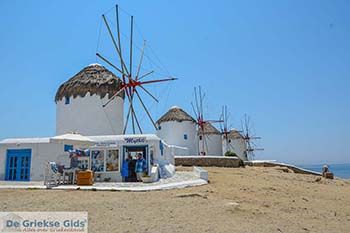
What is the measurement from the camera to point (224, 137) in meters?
42.8

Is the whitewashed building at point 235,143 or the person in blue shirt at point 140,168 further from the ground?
the whitewashed building at point 235,143

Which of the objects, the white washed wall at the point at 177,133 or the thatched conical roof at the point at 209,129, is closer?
the white washed wall at the point at 177,133

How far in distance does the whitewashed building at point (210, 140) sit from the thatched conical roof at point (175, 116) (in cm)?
434

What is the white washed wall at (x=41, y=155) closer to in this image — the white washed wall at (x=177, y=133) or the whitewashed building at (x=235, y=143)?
the white washed wall at (x=177, y=133)

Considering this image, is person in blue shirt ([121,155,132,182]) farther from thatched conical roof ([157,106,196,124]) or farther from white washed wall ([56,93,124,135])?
thatched conical roof ([157,106,196,124])

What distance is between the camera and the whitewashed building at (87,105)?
2428 centimetres

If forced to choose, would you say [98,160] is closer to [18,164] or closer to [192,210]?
[18,164]

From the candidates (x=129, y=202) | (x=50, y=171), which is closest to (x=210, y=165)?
(x=50, y=171)

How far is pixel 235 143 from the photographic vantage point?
144 ft

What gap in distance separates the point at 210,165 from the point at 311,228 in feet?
67.1

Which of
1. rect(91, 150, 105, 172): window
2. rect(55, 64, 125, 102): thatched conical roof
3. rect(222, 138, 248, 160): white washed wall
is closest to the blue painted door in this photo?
rect(91, 150, 105, 172): window

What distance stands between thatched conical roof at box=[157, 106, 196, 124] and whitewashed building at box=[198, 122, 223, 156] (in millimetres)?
4337

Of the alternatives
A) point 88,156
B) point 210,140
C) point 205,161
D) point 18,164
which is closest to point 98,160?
point 88,156

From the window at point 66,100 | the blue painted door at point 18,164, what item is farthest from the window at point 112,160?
the window at point 66,100
